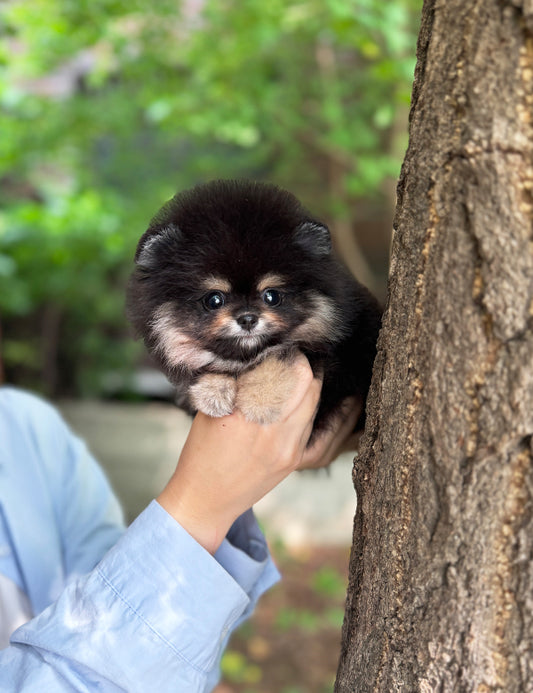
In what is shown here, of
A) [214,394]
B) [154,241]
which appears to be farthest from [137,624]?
[154,241]

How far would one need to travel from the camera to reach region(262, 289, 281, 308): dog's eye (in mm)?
2002

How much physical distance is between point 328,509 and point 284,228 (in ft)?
15.3

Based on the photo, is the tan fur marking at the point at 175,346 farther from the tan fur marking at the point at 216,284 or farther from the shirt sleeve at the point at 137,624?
the shirt sleeve at the point at 137,624

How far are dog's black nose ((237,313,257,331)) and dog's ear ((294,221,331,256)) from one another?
0.95ft

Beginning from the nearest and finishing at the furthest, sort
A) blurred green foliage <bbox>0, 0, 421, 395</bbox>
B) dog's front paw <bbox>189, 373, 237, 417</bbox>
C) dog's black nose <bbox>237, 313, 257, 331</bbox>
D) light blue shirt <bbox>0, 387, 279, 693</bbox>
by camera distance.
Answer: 1. light blue shirt <bbox>0, 387, 279, 693</bbox>
2. dog's front paw <bbox>189, 373, 237, 417</bbox>
3. dog's black nose <bbox>237, 313, 257, 331</bbox>
4. blurred green foliage <bbox>0, 0, 421, 395</bbox>

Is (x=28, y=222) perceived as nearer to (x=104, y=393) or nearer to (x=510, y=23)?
(x=104, y=393)

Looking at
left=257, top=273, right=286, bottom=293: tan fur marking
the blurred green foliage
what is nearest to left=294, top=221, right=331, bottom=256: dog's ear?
left=257, top=273, right=286, bottom=293: tan fur marking

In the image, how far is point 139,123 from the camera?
6.88m

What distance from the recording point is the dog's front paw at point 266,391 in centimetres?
174

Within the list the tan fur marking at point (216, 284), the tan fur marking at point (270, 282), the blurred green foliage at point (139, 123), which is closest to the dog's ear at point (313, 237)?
the tan fur marking at point (270, 282)

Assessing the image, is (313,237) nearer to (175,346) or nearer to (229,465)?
(175,346)

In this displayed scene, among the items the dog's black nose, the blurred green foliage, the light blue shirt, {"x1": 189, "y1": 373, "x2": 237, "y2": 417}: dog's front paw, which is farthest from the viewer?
the blurred green foliage

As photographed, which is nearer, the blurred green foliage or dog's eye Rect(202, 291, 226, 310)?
dog's eye Rect(202, 291, 226, 310)

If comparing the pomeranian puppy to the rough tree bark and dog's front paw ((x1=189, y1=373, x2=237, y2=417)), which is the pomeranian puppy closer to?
dog's front paw ((x1=189, y1=373, x2=237, y2=417))
